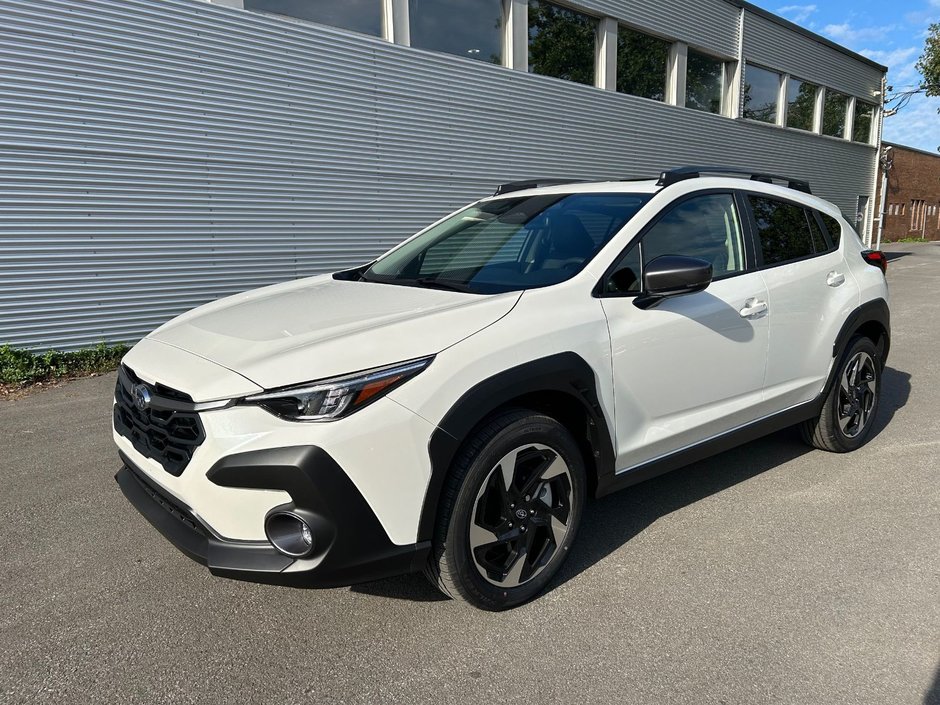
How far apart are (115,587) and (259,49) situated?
713 cm

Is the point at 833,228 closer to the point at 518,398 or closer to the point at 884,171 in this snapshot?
the point at 518,398

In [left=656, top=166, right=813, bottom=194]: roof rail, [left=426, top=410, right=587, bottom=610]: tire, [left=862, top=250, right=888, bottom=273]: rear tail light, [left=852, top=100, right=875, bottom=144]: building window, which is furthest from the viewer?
[left=852, top=100, right=875, bottom=144]: building window

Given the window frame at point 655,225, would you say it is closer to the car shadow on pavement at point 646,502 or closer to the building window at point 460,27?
the car shadow on pavement at point 646,502

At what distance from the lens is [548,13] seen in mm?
11969

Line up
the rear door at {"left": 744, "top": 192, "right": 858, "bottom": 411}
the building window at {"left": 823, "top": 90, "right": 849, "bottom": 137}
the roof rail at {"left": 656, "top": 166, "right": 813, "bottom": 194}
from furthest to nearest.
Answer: the building window at {"left": 823, "top": 90, "right": 849, "bottom": 137}
the rear door at {"left": 744, "top": 192, "right": 858, "bottom": 411}
the roof rail at {"left": 656, "top": 166, "right": 813, "bottom": 194}

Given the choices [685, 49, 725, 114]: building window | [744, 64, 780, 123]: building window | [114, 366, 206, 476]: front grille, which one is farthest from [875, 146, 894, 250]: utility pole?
[114, 366, 206, 476]: front grille

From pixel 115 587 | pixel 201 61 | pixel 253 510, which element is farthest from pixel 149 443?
pixel 201 61

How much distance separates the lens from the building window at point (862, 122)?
23.6 meters

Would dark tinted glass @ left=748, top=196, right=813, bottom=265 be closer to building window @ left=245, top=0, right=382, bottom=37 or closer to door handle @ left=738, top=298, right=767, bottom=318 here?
door handle @ left=738, top=298, right=767, bottom=318

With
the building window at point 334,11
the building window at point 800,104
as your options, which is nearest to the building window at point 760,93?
the building window at point 800,104

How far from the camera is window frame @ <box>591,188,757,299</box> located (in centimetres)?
296

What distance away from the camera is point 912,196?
3291cm

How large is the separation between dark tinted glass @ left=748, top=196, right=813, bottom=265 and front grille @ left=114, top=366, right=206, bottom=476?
3016 millimetres

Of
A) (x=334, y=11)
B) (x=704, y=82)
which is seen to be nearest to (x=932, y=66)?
(x=704, y=82)
